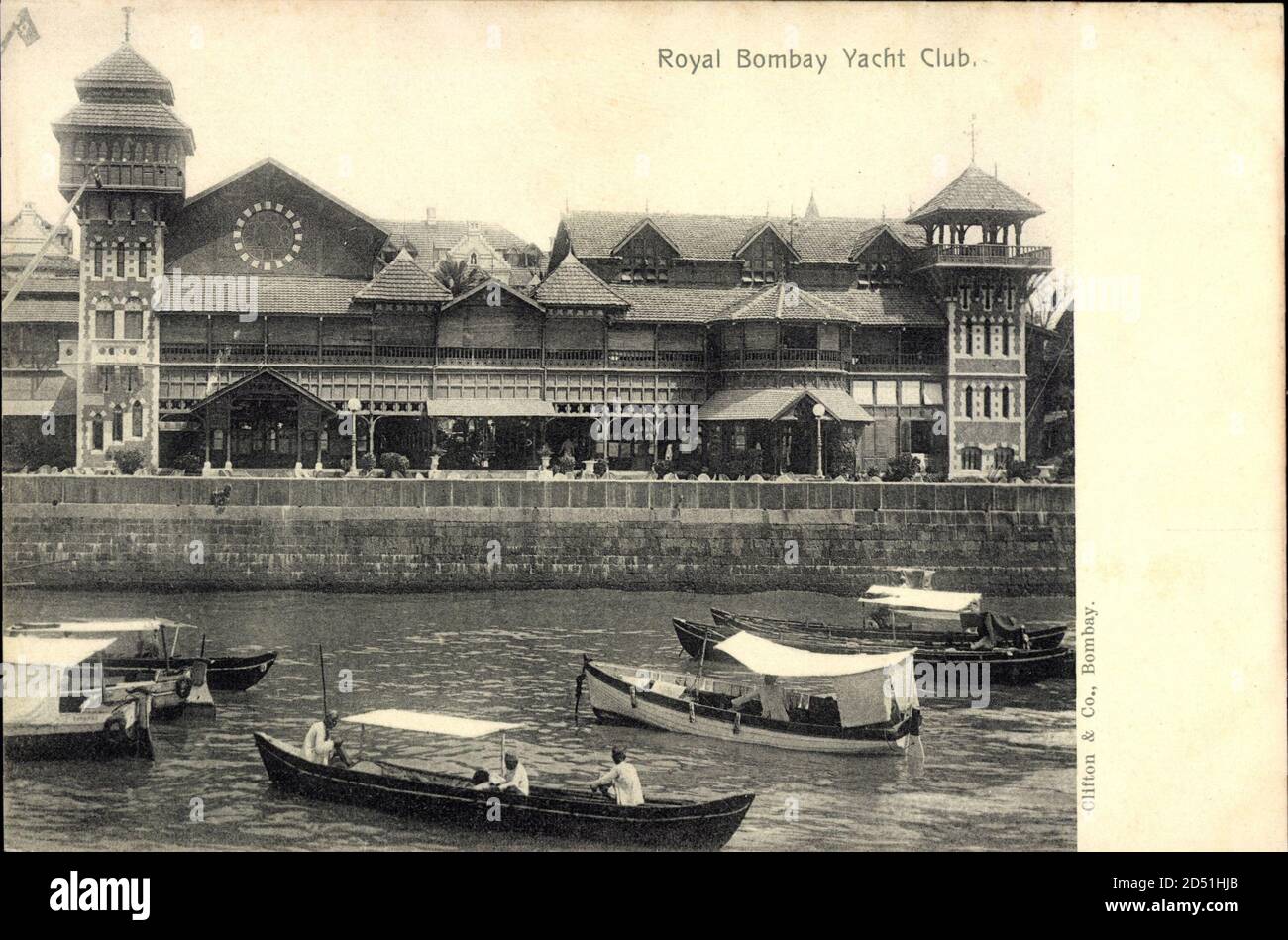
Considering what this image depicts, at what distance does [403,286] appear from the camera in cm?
3428

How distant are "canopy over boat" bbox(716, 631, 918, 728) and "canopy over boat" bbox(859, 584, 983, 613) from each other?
3878 mm

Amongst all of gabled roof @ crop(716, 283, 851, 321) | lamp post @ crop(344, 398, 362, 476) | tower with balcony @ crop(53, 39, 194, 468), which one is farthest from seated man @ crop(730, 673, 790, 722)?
tower with balcony @ crop(53, 39, 194, 468)

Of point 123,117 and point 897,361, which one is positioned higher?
point 123,117

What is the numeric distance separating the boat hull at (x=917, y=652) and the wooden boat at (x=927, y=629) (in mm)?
80

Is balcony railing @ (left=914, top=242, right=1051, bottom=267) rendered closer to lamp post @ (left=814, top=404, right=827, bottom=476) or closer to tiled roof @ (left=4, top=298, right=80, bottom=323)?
lamp post @ (left=814, top=404, right=827, bottom=476)

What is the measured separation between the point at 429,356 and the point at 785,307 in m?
10.0

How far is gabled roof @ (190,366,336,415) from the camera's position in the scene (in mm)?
32719

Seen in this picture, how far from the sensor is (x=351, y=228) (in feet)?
112

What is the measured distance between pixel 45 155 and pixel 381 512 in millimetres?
12109

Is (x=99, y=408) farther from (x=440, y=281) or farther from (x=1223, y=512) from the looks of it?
(x=1223, y=512)

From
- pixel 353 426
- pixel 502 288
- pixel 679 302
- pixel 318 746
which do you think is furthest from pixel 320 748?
pixel 679 302

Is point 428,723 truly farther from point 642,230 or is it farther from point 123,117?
point 642,230

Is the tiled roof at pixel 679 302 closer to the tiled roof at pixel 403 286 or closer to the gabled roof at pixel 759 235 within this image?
the gabled roof at pixel 759 235

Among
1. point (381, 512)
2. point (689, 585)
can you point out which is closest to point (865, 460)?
point (689, 585)
